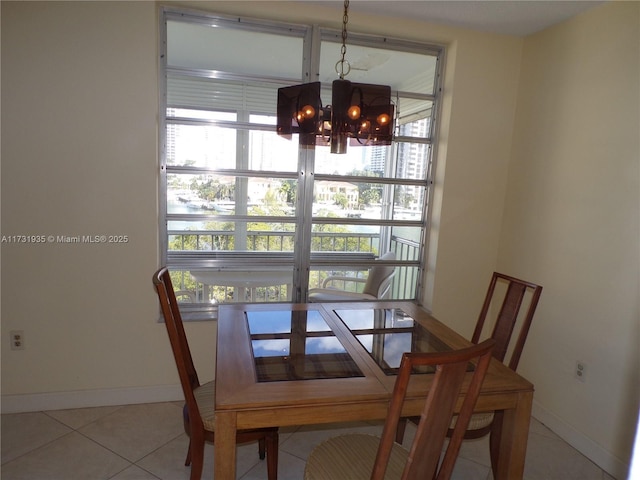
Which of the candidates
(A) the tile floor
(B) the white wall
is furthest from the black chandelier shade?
(A) the tile floor

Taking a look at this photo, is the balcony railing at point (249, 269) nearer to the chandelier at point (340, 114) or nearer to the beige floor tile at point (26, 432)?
the beige floor tile at point (26, 432)

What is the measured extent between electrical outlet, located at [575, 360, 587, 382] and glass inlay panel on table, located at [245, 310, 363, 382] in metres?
1.54

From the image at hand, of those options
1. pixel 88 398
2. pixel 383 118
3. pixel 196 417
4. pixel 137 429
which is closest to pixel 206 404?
pixel 196 417

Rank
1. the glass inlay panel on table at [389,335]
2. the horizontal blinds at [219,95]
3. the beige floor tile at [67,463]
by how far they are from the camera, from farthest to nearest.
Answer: the horizontal blinds at [219,95]
the beige floor tile at [67,463]
the glass inlay panel on table at [389,335]

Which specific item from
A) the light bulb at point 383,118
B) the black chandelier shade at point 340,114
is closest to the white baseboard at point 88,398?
the black chandelier shade at point 340,114

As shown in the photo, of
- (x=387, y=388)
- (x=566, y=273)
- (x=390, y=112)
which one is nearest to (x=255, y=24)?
(x=390, y=112)

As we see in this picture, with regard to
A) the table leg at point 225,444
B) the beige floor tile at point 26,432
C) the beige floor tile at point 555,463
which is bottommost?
the beige floor tile at point 26,432

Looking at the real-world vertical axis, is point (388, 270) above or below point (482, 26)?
below

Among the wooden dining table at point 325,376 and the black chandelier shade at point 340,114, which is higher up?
the black chandelier shade at point 340,114

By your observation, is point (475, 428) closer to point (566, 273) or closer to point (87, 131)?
point (566, 273)

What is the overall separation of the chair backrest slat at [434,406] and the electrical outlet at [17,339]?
7.64ft

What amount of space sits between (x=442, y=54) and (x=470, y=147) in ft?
2.28

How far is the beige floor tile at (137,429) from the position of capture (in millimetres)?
2172

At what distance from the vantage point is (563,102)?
2.50 m
